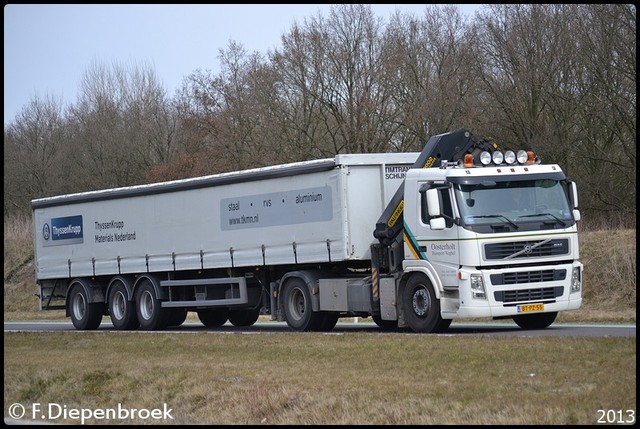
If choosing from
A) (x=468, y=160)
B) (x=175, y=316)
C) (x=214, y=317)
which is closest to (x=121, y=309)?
(x=175, y=316)

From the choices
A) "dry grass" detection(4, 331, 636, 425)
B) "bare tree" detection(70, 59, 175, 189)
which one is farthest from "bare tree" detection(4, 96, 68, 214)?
"dry grass" detection(4, 331, 636, 425)

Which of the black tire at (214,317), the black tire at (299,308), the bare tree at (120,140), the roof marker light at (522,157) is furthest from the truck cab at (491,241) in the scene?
the bare tree at (120,140)

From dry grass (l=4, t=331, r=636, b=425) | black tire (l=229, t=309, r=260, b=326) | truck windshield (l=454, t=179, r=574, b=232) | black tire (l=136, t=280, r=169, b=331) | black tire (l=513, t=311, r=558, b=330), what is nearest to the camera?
dry grass (l=4, t=331, r=636, b=425)

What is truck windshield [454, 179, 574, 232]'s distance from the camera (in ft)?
65.0

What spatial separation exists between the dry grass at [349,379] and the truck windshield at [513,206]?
2.35m

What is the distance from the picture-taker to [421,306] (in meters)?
20.7

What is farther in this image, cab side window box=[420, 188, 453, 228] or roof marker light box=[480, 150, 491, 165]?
roof marker light box=[480, 150, 491, 165]

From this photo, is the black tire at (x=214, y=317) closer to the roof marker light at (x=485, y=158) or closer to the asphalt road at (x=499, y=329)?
the asphalt road at (x=499, y=329)

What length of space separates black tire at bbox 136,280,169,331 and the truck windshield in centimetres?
1000

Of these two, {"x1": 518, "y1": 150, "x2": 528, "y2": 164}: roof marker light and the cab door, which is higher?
{"x1": 518, "y1": 150, "x2": 528, "y2": 164}: roof marker light

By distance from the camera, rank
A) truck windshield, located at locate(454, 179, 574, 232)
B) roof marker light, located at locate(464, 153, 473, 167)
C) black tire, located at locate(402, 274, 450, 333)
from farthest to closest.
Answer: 1. roof marker light, located at locate(464, 153, 473, 167)
2. black tire, located at locate(402, 274, 450, 333)
3. truck windshield, located at locate(454, 179, 574, 232)

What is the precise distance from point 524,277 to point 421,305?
2.03m

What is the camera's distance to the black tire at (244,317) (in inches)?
1137

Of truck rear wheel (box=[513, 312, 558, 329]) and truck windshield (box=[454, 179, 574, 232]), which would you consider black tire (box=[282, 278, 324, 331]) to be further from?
truck windshield (box=[454, 179, 574, 232])
